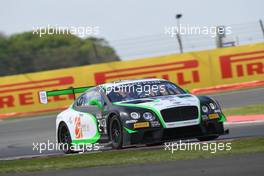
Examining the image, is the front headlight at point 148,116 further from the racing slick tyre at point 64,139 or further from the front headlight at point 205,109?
the racing slick tyre at point 64,139

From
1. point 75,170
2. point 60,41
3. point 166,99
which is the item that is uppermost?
point 60,41

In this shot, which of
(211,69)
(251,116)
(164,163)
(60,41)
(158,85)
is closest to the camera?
(164,163)

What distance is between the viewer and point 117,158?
1102 cm

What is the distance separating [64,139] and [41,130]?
5.89 m

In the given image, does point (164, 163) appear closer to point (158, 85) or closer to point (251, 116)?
point (158, 85)

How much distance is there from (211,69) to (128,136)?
16.6m

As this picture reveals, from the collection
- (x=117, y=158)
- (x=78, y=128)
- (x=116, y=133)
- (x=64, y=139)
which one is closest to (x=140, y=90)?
(x=116, y=133)

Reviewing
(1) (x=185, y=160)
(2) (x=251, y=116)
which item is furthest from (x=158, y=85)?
(2) (x=251, y=116)

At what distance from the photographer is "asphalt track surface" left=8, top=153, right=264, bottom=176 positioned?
8.65 m

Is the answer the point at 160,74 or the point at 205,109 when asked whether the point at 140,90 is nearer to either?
the point at 205,109

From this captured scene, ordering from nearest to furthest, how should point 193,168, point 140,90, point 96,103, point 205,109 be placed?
1. point 193,168
2. point 205,109
3. point 140,90
4. point 96,103

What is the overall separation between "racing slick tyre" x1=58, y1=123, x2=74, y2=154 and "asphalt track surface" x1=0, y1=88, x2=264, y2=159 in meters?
0.24

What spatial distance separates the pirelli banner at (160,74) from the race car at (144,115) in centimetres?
1462

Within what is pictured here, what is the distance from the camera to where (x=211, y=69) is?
28.6m
